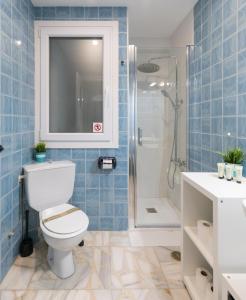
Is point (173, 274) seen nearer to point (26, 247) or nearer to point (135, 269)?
point (135, 269)

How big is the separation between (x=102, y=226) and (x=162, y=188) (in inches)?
39.0

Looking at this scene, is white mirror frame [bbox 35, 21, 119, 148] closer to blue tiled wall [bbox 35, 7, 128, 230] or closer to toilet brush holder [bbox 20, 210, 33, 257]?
blue tiled wall [bbox 35, 7, 128, 230]

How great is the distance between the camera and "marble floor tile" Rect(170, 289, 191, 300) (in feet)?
5.42

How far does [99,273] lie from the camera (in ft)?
6.31

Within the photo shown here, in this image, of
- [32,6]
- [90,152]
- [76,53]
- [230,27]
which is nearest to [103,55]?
[76,53]

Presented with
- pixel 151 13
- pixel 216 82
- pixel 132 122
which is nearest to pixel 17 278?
pixel 132 122

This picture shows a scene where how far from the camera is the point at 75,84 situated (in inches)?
102

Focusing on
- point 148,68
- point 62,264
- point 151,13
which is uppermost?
point 151,13

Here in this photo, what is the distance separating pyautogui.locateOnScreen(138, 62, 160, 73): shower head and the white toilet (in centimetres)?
143

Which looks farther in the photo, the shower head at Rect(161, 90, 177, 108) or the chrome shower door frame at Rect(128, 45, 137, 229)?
the shower head at Rect(161, 90, 177, 108)

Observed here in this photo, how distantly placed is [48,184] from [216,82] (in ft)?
5.70

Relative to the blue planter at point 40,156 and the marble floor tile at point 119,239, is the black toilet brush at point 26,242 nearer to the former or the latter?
the blue planter at point 40,156

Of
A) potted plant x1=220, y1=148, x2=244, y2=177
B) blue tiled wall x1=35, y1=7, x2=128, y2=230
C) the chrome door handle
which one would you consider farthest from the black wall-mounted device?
potted plant x1=220, y1=148, x2=244, y2=177

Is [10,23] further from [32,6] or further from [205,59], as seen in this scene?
[205,59]
